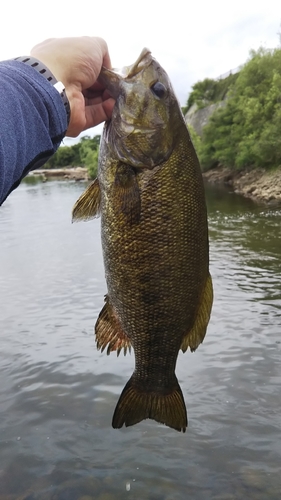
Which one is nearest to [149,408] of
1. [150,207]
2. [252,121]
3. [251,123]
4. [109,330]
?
[109,330]

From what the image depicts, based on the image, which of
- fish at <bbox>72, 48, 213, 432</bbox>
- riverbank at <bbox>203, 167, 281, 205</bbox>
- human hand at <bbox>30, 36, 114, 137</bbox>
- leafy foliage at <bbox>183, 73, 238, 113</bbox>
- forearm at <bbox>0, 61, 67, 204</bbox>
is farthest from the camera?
leafy foliage at <bbox>183, 73, 238, 113</bbox>

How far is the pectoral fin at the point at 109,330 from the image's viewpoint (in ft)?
9.14

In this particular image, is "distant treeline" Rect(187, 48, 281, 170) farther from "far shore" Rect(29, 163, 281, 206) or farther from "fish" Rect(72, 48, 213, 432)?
"fish" Rect(72, 48, 213, 432)

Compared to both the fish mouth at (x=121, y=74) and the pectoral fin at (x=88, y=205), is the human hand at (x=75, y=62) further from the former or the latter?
the pectoral fin at (x=88, y=205)

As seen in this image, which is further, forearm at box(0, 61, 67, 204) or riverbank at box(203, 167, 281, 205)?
riverbank at box(203, 167, 281, 205)

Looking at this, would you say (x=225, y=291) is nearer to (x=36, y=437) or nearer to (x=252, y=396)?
(x=252, y=396)

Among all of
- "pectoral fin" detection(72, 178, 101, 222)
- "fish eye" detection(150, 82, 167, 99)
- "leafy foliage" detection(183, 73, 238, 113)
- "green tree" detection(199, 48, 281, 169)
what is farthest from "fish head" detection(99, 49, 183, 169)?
"leafy foliage" detection(183, 73, 238, 113)

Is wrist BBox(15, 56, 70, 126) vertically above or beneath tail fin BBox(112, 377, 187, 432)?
above

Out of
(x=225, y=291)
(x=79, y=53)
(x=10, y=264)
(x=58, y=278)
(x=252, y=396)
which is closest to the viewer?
(x=79, y=53)

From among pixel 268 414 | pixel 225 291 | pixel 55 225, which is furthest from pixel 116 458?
pixel 55 225

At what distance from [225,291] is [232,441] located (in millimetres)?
7014

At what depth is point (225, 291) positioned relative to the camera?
13.8 meters

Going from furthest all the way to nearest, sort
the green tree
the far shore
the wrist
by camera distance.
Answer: the green tree, the far shore, the wrist

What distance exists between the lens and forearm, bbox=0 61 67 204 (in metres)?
1.77
